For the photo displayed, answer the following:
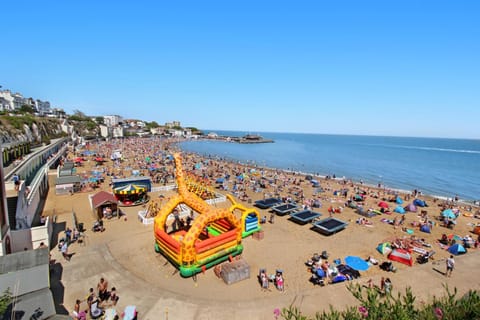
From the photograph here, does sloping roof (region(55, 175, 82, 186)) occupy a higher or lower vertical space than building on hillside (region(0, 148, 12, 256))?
lower

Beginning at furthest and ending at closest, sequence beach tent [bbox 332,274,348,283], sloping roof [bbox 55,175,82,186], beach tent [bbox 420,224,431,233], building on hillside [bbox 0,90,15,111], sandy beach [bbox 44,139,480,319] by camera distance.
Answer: building on hillside [bbox 0,90,15,111], sloping roof [bbox 55,175,82,186], beach tent [bbox 420,224,431,233], beach tent [bbox 332,274,348,283], sandy beach [bbox 44,139,480,319]

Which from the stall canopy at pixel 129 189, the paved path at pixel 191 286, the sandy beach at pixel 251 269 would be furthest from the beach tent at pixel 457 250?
the stall canopy at pixel 129 189

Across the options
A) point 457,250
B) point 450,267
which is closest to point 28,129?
point 450,267

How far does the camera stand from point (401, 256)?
1442 centimetres

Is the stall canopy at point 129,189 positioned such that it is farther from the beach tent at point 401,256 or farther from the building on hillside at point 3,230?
the beach tent at point 401,256

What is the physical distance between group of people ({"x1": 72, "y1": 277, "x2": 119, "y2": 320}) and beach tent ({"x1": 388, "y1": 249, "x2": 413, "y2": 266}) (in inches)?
573

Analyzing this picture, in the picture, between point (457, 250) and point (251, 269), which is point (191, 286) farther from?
point (457, 250)

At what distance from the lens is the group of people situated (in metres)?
9.07

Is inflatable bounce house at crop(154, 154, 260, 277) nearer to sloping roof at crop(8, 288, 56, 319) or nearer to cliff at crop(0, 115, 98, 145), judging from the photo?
sloping roof at crop(8, 288, 56, 319)

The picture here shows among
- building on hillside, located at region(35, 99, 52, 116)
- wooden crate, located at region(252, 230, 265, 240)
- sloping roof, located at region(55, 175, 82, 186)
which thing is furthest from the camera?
building on hillside, located at region(35, 99, 52, 116)

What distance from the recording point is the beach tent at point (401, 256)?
1420 centimetres

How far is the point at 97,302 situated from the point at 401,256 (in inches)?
613

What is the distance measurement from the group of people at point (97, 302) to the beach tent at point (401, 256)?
47.7 feet

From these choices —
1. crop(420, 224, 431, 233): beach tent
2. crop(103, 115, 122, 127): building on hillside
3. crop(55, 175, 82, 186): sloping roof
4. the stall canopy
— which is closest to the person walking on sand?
crop(420, 224, 431, 233): beach tent
